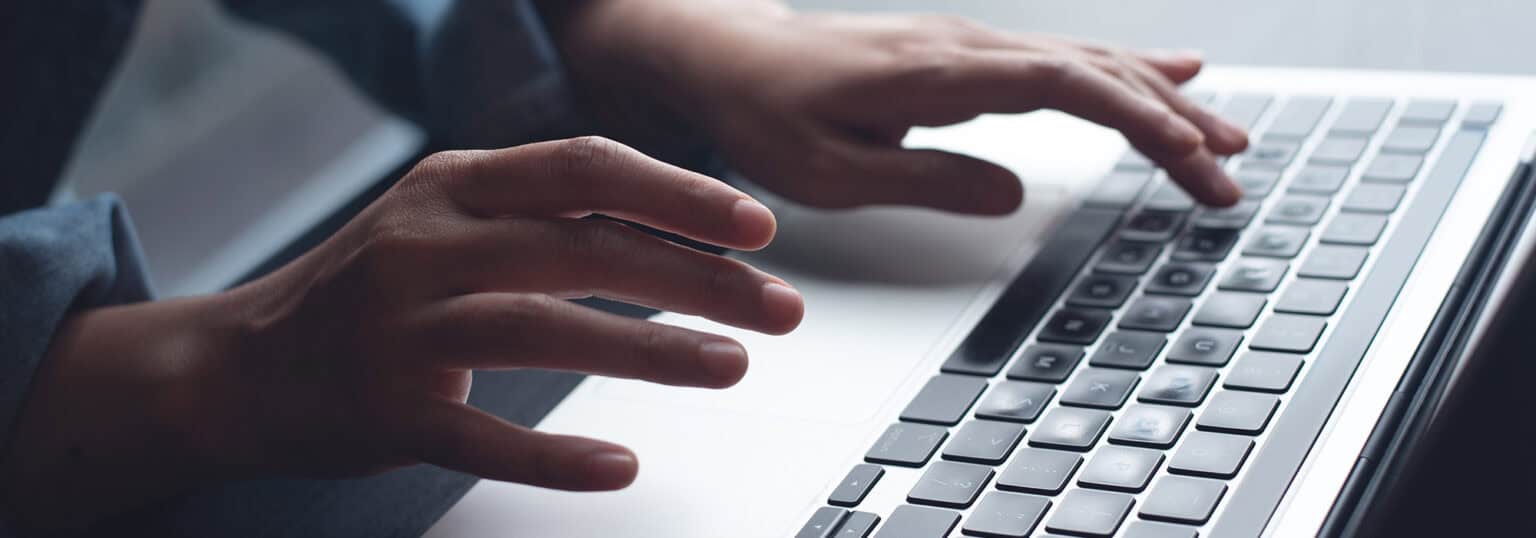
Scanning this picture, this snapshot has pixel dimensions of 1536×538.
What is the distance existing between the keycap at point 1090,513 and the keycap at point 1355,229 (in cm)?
16

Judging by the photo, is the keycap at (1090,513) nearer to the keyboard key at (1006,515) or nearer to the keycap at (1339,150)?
the keyboard key at (1006,515)

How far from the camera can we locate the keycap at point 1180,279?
0.42 m

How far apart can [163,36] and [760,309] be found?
860 mm

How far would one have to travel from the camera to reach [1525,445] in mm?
405

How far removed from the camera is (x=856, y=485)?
343mm

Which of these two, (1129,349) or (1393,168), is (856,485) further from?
(1393,168)

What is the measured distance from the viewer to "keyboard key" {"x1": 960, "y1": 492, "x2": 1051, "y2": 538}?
0.31 meters

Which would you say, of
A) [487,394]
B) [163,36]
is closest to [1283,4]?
[487,394]

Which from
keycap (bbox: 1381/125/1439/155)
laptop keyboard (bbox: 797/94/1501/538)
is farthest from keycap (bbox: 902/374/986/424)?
keycap (bbox: 1381/125/1439/155)

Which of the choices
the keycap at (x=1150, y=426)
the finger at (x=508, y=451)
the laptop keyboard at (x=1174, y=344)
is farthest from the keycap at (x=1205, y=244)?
the finger at (x=508, y=451)

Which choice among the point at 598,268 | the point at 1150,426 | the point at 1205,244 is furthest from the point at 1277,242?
the point at 598,268

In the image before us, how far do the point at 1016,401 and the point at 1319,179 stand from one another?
0.60 feet

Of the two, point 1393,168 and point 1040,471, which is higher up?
point 1393,168

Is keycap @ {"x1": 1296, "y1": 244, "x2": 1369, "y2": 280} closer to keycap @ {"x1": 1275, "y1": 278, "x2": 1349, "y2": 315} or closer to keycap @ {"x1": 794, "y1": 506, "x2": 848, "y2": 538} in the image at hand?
keycap @ {"x1": 1275, "y1": 278, "x2": 1349, "y2": 315}
